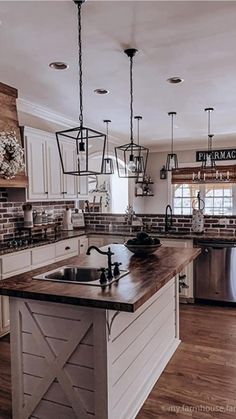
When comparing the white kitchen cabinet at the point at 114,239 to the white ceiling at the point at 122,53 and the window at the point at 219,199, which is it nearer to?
the white ceiling at the point at 122,53

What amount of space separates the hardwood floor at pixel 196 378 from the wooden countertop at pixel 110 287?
3.02 ft

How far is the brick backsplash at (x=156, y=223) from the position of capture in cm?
464

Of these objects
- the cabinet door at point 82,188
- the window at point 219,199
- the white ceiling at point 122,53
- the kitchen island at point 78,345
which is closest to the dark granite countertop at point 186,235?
the cabinet door at point 82,188

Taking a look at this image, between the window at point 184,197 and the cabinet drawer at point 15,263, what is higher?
the window at point 184,197

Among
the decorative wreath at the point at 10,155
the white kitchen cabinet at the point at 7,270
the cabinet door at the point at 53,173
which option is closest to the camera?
the white kitchen cabinet at the point at 7,270

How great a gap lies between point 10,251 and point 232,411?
7.91 ft

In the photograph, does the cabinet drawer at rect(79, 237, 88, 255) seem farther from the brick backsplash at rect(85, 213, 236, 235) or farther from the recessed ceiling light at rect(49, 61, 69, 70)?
the recessed ceiling light at rect(49, 61, 69, 70)

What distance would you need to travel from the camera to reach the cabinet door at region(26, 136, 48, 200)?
406 cm

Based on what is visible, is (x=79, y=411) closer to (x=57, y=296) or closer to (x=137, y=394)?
(x=137, y=394)

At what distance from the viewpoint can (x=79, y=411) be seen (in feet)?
Answer: 6.36

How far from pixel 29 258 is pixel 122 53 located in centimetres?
231

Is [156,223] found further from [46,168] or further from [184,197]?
[184,197]

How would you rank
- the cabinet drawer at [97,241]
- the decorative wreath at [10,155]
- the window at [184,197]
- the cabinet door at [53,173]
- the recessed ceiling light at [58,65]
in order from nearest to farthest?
the recessed ceiling light at [58,65] < the decorative wreath at [10,155] < the cabinet door at [53,173] < the cabinet drawer at [97,241] < the window at [184,197]

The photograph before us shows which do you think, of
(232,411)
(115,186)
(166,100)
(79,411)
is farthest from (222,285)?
(115,186)
